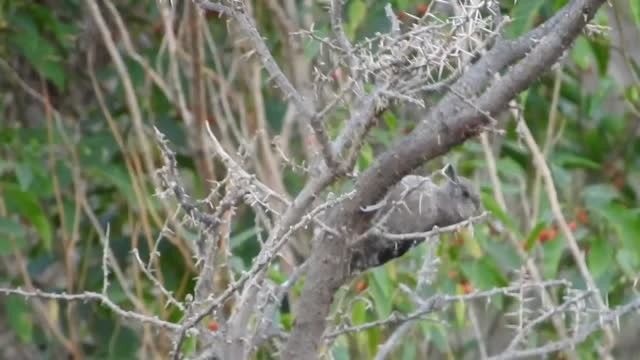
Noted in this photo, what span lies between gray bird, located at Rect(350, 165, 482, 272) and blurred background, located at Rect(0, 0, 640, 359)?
936 millimetres

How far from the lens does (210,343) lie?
1.41 m

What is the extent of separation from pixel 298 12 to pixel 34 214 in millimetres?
715

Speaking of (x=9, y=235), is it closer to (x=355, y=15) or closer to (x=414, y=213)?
(x=355, y=15)

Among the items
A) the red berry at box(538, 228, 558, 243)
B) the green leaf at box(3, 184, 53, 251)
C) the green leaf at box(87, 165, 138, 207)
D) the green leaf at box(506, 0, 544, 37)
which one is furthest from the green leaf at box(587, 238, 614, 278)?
the green leaf at box(3, 184, 53, 251)

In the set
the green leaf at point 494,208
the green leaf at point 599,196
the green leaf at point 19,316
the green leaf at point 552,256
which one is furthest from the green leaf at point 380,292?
the green leaf at point 19,316

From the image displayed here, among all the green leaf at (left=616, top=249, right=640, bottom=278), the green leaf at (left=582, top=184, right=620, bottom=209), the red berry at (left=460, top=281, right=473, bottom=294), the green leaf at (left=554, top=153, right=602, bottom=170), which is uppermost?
the green leaf at (left=554, top=153, right=602, bottom=170)

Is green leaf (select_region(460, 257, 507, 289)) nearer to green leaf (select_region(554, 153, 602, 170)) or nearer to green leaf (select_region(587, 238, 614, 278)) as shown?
green leaf (select_region(587, 238, 614, 278))

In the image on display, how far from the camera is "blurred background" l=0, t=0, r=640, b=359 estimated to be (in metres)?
2.50

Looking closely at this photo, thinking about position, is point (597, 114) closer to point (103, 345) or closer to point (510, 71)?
point (103, 345)

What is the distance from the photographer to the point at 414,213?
4.57 ft

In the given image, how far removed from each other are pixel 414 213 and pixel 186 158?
150 centimetres

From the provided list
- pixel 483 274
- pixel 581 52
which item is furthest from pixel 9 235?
pixel 581 52

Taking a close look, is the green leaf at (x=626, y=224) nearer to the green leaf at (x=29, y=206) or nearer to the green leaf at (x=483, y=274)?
the green leaf at (x=483, y=274)

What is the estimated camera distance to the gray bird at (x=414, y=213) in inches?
53.0
